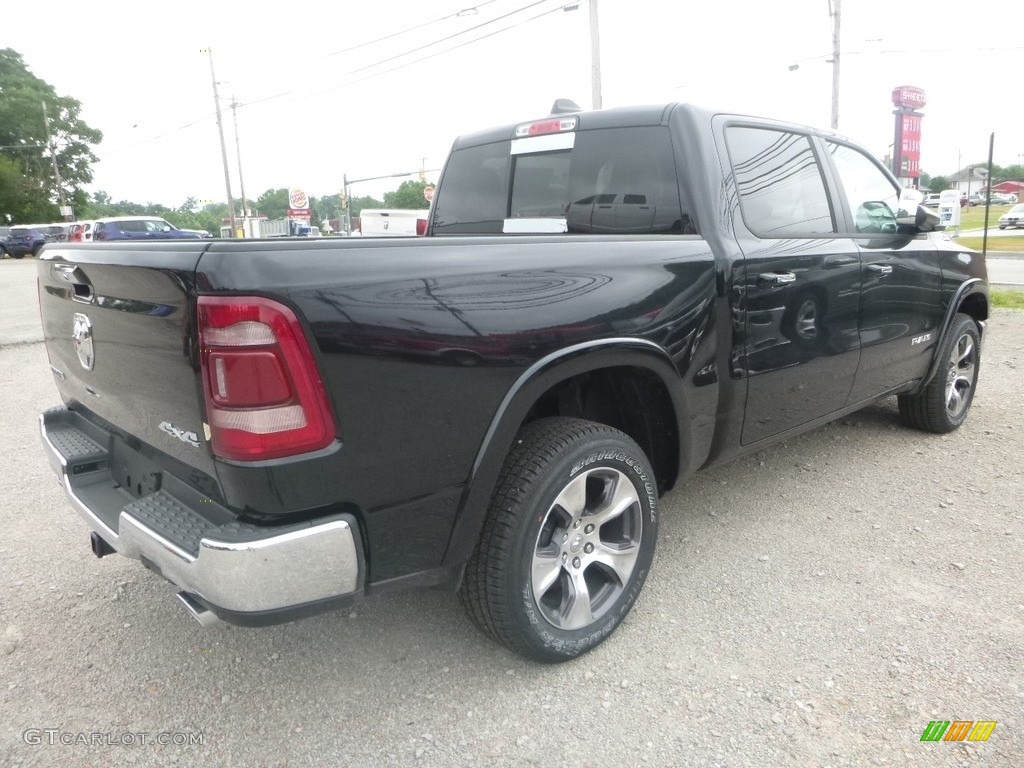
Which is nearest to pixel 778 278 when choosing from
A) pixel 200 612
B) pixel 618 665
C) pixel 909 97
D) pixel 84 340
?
pixel 618 665

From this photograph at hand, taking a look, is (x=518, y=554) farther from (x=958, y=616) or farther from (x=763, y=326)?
(x=958, y=616)

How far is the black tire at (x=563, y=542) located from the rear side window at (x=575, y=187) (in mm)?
1002

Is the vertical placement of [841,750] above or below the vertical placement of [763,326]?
below

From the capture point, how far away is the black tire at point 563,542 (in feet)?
7.40

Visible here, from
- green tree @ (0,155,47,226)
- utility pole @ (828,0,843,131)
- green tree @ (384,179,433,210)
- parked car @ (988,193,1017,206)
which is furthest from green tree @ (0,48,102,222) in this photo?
parked car @ (988,193,1017,206)

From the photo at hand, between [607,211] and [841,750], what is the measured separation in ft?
6.80

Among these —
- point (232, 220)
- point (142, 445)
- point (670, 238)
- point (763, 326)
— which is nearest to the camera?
point (142, 445)

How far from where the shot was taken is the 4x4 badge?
234 centimetres

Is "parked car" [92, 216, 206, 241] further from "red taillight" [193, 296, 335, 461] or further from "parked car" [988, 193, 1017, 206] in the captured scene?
"parked car" [988, 193, 1017, 206]

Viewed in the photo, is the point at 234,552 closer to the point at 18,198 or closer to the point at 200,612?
the point at 200,612

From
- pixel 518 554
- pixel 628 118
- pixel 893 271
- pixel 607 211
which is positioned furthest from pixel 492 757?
pixel 893 271

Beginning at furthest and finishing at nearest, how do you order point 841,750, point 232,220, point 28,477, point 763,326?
point 232,220 → point 28,477 → point 763,326 → point 841,750

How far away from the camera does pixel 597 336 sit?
235cm

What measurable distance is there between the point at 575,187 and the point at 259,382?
6.26 feet
